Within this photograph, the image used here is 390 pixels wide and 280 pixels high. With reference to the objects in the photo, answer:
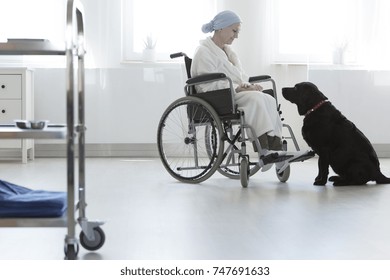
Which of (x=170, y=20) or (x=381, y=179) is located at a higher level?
(x=170, y=20)

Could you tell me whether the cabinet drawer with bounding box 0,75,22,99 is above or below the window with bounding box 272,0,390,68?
below

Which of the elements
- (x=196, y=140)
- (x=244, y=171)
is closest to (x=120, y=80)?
(x=196, y=140)

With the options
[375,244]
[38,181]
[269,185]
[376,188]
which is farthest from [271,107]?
[375,244]

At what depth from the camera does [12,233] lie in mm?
2258

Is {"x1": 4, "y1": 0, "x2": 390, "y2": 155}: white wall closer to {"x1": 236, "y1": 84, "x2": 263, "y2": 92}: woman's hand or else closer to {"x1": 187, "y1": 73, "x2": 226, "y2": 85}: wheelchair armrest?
{"x1": 236, "y1": 84, "x2": 263, "y2": 92}: woman's hand

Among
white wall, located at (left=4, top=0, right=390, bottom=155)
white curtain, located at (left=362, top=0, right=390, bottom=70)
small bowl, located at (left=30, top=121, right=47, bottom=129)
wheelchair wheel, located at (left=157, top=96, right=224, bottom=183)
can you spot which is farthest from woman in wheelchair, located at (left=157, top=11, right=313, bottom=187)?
white curtain, located at (left=362, top=0, right=390, bottom=70)

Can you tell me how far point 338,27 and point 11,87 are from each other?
272cm

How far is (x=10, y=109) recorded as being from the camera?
514 cm

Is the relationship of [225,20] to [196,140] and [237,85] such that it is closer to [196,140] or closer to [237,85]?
[237,85]

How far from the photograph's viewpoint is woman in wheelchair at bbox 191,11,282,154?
353 cm

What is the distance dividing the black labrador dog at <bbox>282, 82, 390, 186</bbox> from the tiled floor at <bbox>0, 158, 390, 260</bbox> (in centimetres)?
10

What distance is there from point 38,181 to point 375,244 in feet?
7.29

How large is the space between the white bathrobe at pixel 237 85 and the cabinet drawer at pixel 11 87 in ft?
6.10

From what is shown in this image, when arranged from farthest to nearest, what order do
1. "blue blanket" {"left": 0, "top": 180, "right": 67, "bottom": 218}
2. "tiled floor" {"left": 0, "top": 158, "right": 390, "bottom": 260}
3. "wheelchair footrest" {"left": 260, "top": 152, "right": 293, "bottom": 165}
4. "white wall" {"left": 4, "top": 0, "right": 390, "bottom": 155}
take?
1. "white wall" {"left": 4, "top": 0, "right": 390, "bottom": 155}
2. "wheelchair footrest" {"left": 260, "top": 152, "right": 293, "bottom": 165}
3. "tiled floor" {"left": 0, "top": 158, "right": 390, "bottom": 260}
4. "blue blanket" {"left": 0, "top": 180, "right": 67, "bottom": 218}
